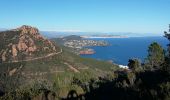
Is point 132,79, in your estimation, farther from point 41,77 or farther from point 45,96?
point 41,77

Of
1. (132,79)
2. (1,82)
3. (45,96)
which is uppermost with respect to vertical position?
(132,79)

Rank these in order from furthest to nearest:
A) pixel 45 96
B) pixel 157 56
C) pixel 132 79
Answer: pixel 157 56
pixel 45 96
pixel 132 79

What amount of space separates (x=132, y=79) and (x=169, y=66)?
913 centimetres

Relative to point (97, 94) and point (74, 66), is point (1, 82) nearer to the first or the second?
point (74, 66)

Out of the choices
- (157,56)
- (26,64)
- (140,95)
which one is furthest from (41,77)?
(140,95)

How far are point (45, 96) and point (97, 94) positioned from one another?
1061cm

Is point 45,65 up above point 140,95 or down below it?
below

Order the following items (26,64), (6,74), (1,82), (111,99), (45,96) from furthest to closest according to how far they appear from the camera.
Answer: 1. (26,64)
2. (6,74)
3. (1,82)
4. (45,96)
5. (111,99)

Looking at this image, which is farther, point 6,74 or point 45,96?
point 6,74

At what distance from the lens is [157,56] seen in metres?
94.9

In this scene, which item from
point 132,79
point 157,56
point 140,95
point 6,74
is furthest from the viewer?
point 6,74

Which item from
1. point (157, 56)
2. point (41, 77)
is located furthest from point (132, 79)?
point (41, 77)

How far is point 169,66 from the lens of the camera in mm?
57719

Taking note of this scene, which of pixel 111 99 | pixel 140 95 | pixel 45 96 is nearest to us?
pixel 140 95
